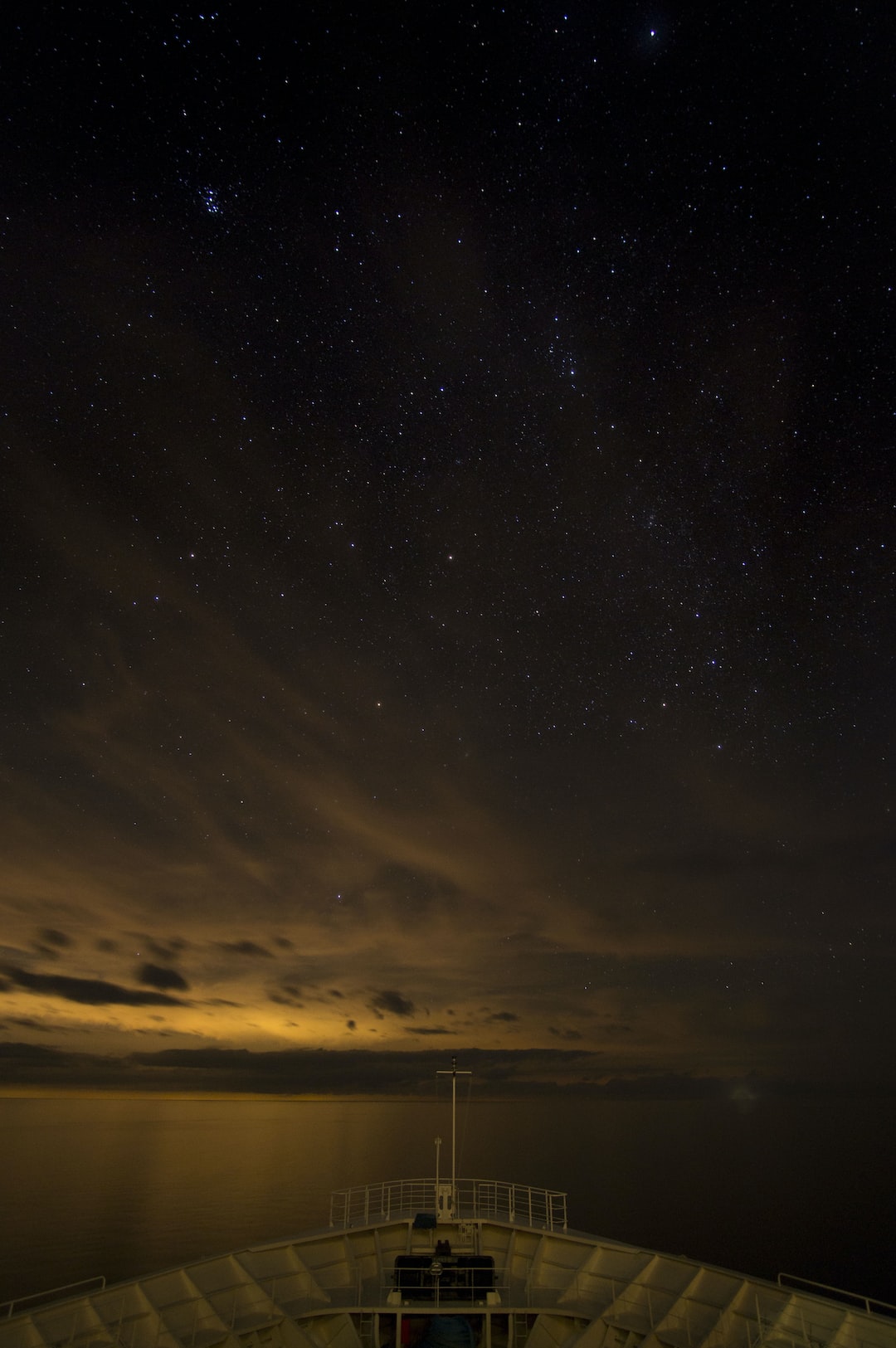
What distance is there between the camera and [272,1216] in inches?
2106

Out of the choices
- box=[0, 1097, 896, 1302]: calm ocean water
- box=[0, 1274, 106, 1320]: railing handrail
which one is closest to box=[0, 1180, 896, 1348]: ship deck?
box=[0, 1274, 106, 1320]: railing handrail

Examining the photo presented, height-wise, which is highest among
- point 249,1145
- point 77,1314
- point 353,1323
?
point 77,1314

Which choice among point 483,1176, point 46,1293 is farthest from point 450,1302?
point 483,1176

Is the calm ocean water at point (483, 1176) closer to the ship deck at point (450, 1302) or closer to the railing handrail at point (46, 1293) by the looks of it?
the railing handrail at point (46, 1293)

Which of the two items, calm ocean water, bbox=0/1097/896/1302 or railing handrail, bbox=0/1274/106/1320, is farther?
calm ocean water, bbox=0/1097/896/1302

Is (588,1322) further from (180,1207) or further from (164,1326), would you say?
(180,1207)

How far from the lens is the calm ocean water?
4228 cm

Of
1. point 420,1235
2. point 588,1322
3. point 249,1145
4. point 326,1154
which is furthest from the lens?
point 249,1145

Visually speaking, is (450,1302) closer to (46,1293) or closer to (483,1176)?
(46,1293)

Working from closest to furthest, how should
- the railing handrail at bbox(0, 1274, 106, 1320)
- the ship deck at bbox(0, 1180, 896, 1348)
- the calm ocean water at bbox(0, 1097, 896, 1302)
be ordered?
the railing handrail at bbox(0, 1274, 106, 1320)
the ship deck at bbox(0, 1180, 896, 1348)
the calm ocean water at bbox(0, 1097, 896, 1302)

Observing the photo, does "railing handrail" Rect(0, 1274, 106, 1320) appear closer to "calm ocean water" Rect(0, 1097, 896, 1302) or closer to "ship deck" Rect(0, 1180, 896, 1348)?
"ship deck" Rect(0, 1180, 896, 1348)

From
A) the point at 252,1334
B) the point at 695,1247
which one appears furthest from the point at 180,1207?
the point at 252,1334

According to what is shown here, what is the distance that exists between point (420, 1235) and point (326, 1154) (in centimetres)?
9965

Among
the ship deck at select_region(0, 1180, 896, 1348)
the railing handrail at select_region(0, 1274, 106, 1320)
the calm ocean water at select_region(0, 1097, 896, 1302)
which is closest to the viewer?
the railing handrail at select_region(0, 1274, 106, 1320)
